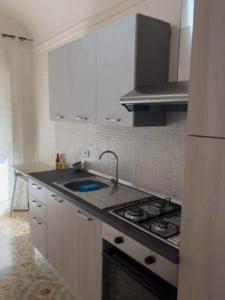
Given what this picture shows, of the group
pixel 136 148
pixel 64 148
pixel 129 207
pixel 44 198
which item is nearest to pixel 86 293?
pixel 129 207

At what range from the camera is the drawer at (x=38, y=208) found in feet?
7.84

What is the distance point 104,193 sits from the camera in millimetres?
2061

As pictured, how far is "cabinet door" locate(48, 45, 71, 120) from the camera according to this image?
7.84 feet

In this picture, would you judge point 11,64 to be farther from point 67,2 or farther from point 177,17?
point 177,17

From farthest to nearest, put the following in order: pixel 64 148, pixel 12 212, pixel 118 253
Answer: pixel 12 212 < pixel 64 148 < pixel 118 253

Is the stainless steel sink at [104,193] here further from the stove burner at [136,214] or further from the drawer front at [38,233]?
the drawer front at [38,233]

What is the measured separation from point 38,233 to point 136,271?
1.47 m

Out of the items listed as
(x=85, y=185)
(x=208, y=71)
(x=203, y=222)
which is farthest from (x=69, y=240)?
(x=208, y=71)

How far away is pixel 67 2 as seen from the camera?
2.55 meters

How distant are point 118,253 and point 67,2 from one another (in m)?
2.36

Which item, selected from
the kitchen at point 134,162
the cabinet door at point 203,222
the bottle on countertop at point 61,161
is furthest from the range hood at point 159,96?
the bottle on countertop at point 61,161

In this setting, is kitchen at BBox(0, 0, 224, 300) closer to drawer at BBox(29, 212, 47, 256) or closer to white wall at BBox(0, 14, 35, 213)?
drawer at BBox(29, 212, 47, 256)

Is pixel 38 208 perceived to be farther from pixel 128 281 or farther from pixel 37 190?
pixel 128 281

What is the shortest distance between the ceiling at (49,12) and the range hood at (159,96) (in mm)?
1059
